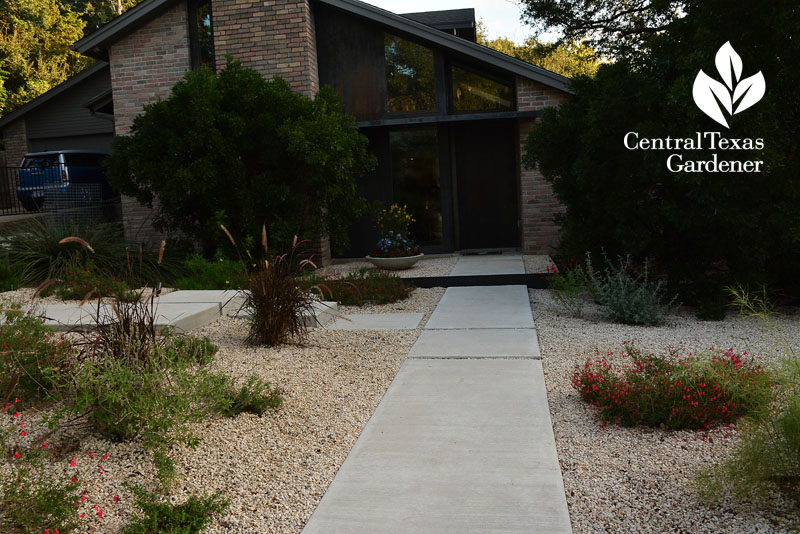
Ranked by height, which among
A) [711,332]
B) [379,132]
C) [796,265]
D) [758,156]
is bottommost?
[711,332]

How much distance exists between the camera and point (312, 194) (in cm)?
1036

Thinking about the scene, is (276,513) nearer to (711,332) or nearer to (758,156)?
(711,332)

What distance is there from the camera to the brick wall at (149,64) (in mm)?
11820

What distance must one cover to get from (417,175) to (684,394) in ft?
31.3

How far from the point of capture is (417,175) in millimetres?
12680

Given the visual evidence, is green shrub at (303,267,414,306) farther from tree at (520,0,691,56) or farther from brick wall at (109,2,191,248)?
tree at (520,0,691,56)

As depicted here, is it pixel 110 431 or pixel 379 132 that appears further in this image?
pixel 379 132

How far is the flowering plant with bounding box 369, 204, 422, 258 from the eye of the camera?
36.1ft

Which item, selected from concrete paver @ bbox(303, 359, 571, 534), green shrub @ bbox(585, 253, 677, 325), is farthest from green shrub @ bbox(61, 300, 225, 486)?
green shrub @ bbox(585, 253, 677, 325)

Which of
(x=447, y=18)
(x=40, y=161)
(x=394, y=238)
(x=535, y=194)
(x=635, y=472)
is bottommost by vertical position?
(x=635, y=472)

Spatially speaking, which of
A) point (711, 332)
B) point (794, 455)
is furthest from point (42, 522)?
point (711, 332)

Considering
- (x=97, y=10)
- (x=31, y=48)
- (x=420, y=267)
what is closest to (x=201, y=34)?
(x=420, y=267)

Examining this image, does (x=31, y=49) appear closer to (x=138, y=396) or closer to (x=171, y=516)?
(x=138, y=396)

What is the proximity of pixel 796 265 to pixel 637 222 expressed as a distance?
1676mm
